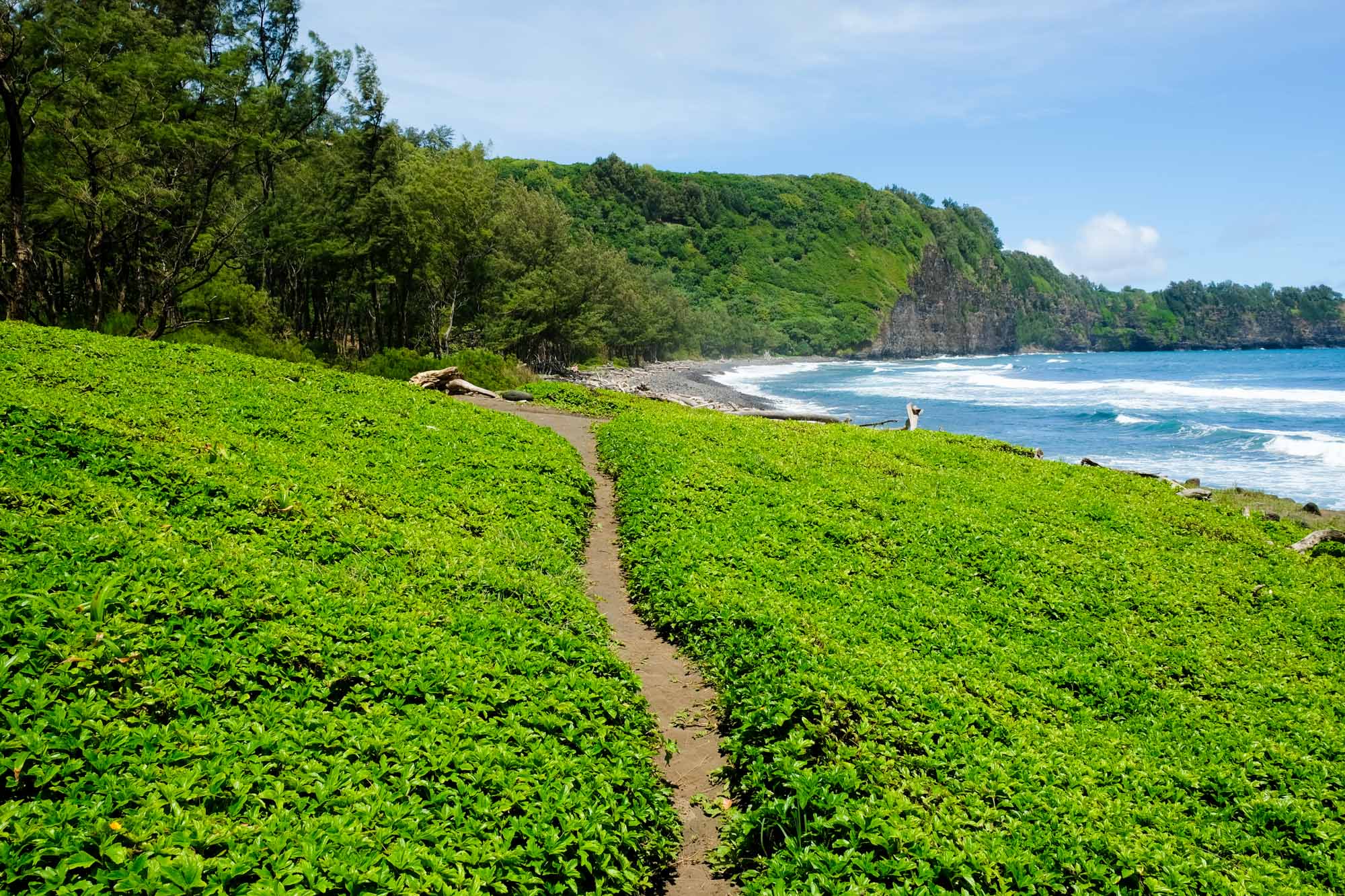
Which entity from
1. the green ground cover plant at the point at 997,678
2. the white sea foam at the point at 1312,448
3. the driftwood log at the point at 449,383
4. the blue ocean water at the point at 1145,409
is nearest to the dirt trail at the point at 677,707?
the green ground cover plant at the point at 997,678

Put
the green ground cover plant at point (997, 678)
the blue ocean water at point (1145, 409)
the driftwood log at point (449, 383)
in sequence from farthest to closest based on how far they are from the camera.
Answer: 1. the blue ocean water at point (1145, 409)
2. the driftwood log at point (449, 383)
3. the green ground cover plant at point (997, 678)

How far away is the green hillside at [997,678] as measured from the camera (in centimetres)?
650

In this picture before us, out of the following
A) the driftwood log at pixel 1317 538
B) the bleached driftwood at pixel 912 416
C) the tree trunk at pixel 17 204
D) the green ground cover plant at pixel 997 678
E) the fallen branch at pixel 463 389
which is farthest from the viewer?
the bleached driftwood at pixel 912 416

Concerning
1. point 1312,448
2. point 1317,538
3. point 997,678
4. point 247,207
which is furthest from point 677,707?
point 1312,448

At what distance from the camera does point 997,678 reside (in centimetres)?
959

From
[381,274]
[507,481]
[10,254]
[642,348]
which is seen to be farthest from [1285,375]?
[10,254]

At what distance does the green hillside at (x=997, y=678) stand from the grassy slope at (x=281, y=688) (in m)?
1.55

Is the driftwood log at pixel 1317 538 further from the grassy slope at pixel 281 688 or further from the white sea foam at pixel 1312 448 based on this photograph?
the white sea foam at pixel 1312 448

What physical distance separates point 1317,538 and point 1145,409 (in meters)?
58.6

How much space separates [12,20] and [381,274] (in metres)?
20.8

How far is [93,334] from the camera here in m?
19.4

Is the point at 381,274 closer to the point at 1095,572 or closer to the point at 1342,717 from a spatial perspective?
the point at 1095,572

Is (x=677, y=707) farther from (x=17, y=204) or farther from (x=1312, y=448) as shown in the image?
(x=1312, y=448)

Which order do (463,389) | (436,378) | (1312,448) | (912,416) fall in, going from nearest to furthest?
(436,378), (463,389), (912,416), (1312,448)
